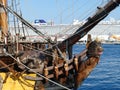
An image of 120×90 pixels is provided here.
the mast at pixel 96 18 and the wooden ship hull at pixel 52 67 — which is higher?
the mast at pixel 96 18

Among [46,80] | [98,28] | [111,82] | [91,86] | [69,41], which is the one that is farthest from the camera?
[98,28]

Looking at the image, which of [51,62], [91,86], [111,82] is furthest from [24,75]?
[111,82]

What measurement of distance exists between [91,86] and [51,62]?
1229cm

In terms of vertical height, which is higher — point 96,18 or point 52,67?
point 96,18

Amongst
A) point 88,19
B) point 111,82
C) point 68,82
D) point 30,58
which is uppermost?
point 88,19

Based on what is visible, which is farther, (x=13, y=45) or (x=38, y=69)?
(x=13, y=45)

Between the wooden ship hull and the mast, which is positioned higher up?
the mast

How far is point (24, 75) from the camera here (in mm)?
11938

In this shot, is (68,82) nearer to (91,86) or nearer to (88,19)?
(88,19)

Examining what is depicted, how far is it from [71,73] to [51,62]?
104 cm

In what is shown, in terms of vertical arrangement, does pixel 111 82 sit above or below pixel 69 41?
below

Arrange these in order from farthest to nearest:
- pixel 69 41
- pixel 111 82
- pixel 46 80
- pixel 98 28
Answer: pixel 98 28
pixel 111 82
pixel 69 41
pixel 46 80

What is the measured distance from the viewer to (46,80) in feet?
38.6

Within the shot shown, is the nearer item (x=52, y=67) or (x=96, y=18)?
(x=52, y=67)
